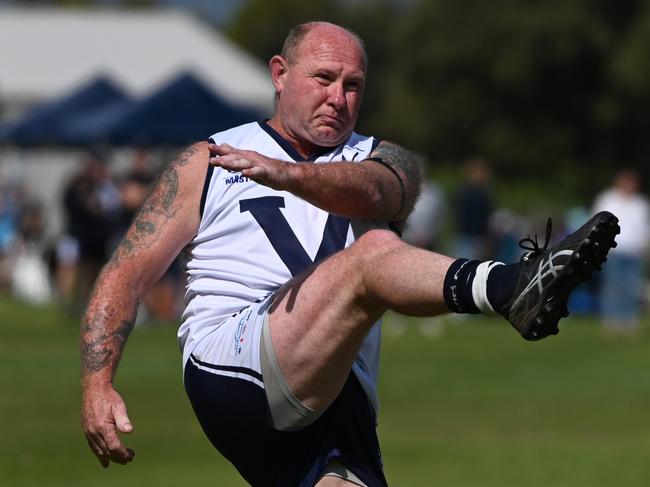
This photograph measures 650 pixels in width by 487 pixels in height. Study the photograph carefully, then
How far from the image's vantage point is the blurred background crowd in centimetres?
2356

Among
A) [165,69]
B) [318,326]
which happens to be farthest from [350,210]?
[165,69]

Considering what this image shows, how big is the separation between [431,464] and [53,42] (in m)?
43.4

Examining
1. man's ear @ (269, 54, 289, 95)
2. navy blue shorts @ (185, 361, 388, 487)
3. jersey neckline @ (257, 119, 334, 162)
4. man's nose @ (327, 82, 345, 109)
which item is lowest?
navy blue shorts @ (185, 361, 388, 487)

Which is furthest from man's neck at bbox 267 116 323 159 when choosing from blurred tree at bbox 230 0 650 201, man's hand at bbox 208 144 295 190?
blurred tree at bbox 230 0 650 201

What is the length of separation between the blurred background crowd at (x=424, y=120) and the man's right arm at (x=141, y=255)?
1546 centimetres

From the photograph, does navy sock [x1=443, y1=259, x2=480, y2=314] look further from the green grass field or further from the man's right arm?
the green grass field

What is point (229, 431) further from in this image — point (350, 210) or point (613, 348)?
point (613, 348)

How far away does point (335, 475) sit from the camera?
580 cm

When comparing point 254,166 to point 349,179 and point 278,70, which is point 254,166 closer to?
point 349,179

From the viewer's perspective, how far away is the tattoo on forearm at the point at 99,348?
5.91m

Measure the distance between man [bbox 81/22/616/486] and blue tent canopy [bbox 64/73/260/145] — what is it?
1931 cm

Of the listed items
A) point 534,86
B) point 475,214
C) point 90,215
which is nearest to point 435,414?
point 90,215

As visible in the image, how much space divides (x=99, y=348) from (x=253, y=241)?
29.0 inches

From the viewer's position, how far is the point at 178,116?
26219 millimetres
